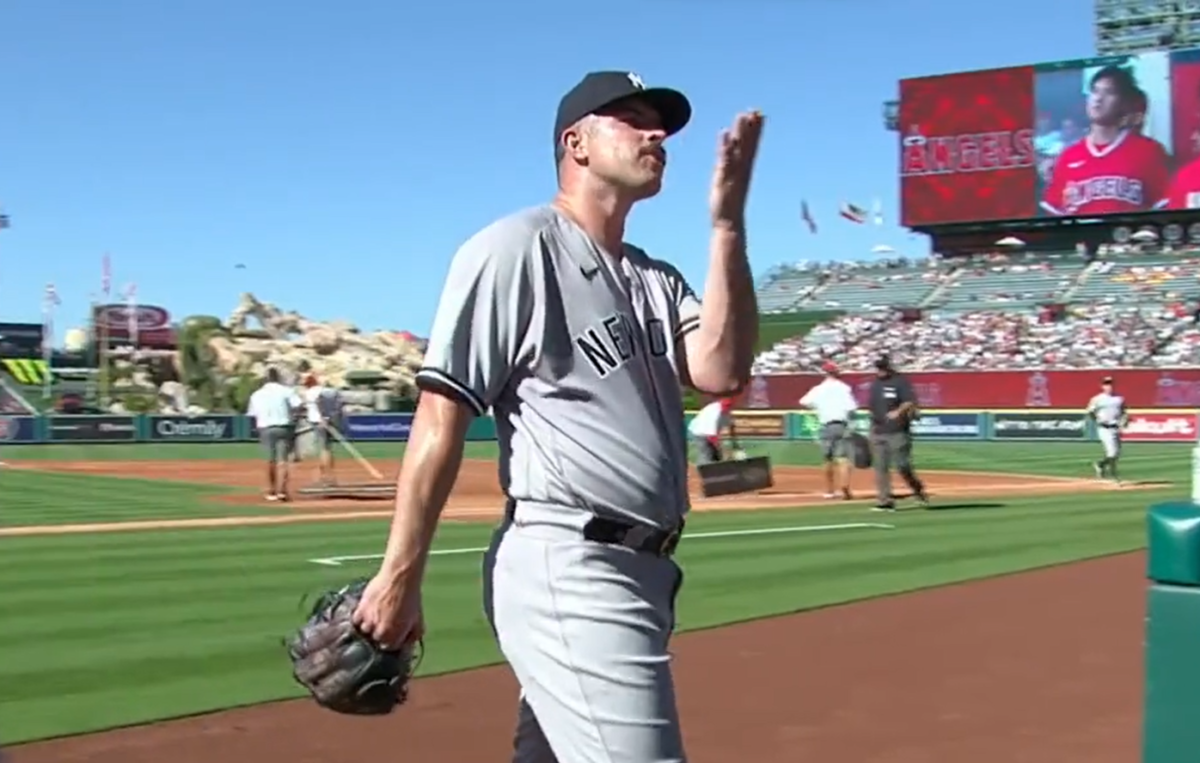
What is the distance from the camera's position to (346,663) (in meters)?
2.88

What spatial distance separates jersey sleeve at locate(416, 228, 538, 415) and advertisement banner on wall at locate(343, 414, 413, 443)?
42.1 metres

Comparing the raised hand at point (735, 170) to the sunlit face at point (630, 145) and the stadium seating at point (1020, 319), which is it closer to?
the sunlit face at point (630, 145)

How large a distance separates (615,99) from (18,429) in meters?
40.0

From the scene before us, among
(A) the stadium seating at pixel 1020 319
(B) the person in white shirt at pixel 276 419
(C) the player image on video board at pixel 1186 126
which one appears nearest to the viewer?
(B) the person in white shirt at pixel 276 419

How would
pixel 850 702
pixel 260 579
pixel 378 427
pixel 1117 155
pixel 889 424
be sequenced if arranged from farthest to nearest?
pixel 1117 155 < pixel 378 427 < pixel 889 424 < pixel 260 579 < pixel 850 702

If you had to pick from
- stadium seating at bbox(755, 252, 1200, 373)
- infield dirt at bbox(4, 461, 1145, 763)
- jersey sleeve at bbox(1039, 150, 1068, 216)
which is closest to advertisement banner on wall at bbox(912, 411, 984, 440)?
stadium seating at bbox(755, 252, 1200, 373)

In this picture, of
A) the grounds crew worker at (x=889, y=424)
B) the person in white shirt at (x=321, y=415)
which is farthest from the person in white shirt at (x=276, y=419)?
the grounds crew worker at (x=889, y=424)

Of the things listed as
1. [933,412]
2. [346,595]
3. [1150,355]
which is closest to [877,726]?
[346,595]

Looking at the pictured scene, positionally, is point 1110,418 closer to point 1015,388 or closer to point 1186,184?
point 1015,388

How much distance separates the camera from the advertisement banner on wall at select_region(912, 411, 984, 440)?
4137cm

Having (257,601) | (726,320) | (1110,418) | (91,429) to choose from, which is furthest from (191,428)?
(726,320)

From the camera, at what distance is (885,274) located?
70.4 meters

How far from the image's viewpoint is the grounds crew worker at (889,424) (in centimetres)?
1691

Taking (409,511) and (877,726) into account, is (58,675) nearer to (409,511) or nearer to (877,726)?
(877,726)
